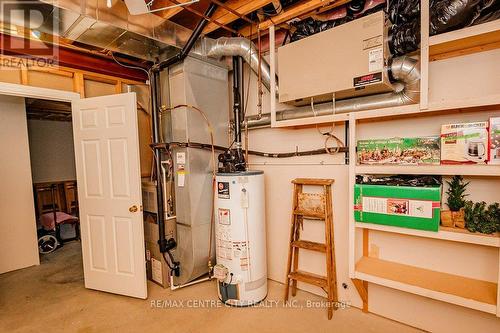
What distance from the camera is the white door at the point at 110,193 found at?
8.07 feet

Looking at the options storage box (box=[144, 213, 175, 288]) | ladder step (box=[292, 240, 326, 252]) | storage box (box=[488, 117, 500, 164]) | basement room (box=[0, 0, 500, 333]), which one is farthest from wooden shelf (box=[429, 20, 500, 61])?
storage box (box=[144, 213, 175, 288])

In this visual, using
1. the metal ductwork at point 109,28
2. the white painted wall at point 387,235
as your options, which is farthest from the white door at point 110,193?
the white painted wall at point 387,235

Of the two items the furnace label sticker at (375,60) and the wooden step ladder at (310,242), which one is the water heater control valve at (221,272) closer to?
the wooden step ladder at (310,242)

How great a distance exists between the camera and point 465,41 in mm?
1561

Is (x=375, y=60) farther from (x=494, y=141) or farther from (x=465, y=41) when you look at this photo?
(x=494, y=141)

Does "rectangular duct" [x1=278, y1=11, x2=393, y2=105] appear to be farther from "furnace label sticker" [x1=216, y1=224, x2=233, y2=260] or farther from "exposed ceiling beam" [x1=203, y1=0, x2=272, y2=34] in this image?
"furnace label sticker" [x1=216, y1=224, x2=233, y2=260]

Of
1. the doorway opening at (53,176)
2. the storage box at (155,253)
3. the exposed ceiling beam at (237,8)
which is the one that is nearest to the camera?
the exposed ceiling beam at (237,8)

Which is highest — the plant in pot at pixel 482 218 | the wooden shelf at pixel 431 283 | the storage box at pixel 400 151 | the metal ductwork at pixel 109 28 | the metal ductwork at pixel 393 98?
the metal ductwork at pixel 109 28

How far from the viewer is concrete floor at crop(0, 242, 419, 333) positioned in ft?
6.72

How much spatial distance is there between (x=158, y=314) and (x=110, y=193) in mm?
1236

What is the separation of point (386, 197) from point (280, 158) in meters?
1.15

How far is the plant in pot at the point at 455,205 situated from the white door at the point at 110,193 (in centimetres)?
248

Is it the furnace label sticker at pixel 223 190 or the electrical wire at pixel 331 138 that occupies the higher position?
the electrical wire at pixel 331 138

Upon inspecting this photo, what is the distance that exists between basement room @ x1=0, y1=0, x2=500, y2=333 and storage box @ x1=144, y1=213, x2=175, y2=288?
0.08 feet
